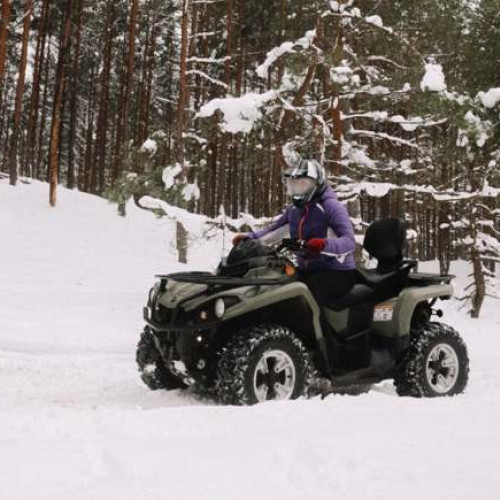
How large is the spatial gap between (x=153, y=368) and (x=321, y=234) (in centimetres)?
200

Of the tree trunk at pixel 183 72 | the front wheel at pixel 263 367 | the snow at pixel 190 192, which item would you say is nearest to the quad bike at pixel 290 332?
the front wheel at pixel 263 367

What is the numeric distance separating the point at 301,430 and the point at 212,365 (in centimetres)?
159

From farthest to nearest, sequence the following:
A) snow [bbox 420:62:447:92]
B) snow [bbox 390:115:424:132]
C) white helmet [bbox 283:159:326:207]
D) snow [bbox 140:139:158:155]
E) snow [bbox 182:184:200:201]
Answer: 1. snow [bbox 140:139:158:155]
2. snow [bbox 182:184:200:201]
3. snow [bbox 390:115:424:132]
4. snow [bbox 420:62:447:92]
5. white helmet [bbox 283:159:326:207]

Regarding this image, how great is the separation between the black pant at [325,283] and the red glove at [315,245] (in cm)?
36

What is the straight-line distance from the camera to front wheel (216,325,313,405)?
515 centimetres

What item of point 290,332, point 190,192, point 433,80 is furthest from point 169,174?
point 290,332

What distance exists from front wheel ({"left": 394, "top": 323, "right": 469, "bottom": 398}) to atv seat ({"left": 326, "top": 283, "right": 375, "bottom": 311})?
0.64 meters

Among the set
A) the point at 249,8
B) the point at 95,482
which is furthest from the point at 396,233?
the point at 249,8

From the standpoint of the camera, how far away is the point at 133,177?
53.1 feet

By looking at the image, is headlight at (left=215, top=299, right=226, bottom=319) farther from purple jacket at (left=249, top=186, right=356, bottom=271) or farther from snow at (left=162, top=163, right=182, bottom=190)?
snow at (left=162, top=163, right=182, bottom=190)

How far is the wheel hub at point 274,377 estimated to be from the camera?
5316 millimetres

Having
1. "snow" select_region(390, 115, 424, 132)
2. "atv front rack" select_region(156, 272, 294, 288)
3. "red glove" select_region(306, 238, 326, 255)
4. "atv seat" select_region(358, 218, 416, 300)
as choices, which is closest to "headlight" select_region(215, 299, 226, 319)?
"atv front rack" select_region(156, 272, 294, 288)

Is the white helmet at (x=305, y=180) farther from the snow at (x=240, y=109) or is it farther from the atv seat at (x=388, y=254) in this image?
the snow at (x=240, y=109)

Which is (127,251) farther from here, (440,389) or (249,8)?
(440,389)
